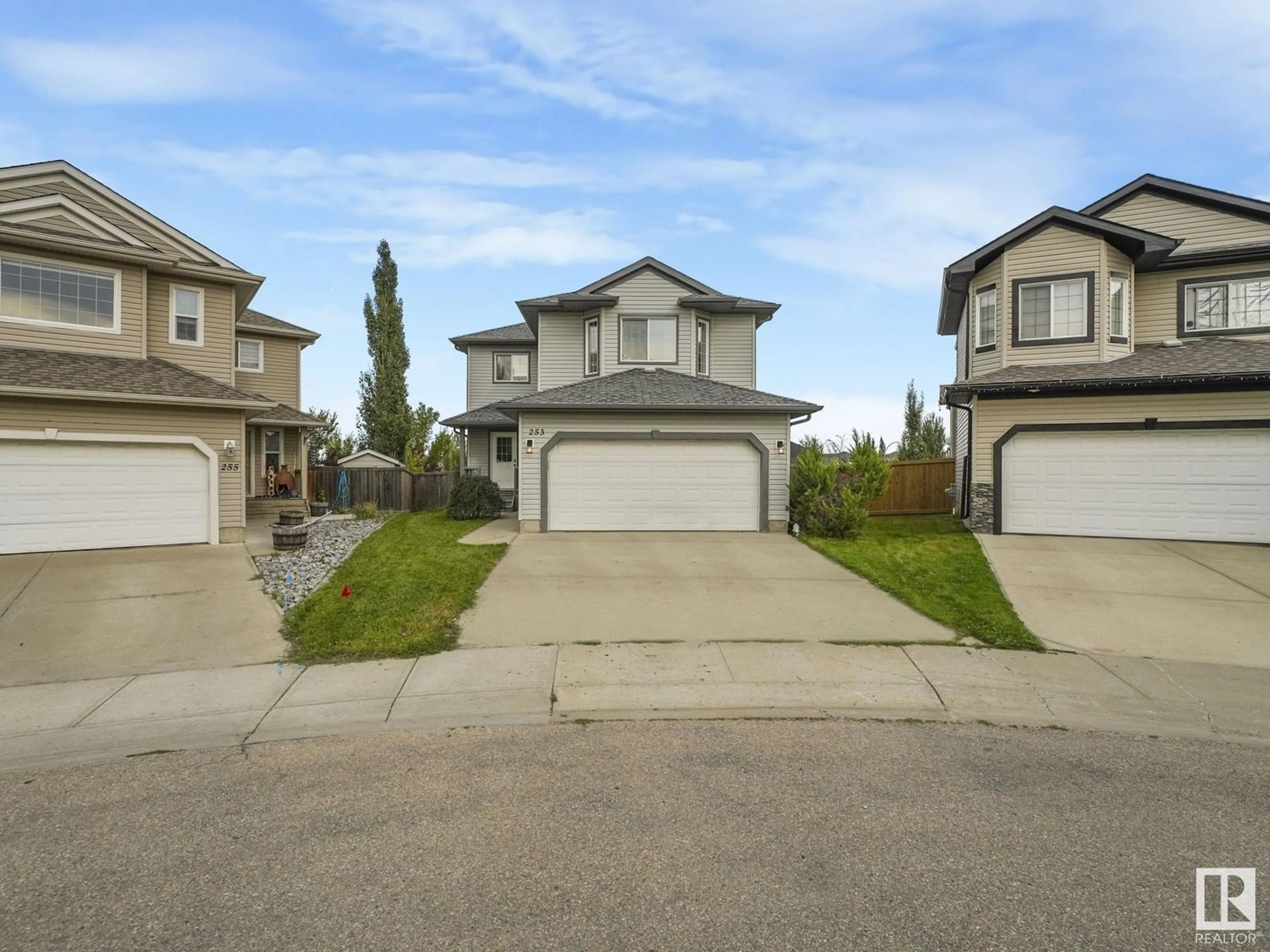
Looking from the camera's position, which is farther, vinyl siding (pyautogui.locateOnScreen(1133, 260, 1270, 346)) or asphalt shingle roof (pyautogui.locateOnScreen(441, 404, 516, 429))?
asphalt shingle roof (pyautogui.locateOnScreen(441, 404, 516, 429))

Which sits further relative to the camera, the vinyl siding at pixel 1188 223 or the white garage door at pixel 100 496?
the vinyl siding at pixel 1188 223

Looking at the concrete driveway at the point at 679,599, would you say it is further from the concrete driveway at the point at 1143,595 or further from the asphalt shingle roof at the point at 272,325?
the asphalt shingle roof at the point at 272,325

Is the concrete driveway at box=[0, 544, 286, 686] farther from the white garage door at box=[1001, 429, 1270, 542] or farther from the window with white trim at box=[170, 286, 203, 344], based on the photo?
the white garage door at box=[1001, 429, 1270, 542]

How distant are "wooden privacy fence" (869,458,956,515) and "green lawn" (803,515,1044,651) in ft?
9.81

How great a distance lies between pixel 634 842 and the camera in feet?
12.3

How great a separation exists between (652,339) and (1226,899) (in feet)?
56.3

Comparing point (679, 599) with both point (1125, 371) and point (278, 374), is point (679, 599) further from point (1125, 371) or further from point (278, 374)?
point (278, 374)

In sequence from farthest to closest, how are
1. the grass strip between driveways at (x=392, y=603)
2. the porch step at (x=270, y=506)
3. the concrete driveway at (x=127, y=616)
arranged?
the porch step at (x=270, y=506)
the grass strip between driveways at (x=392, y=603)
the concrete driveway at (x=127, y=616)

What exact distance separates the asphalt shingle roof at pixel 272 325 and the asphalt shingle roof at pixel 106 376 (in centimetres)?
777

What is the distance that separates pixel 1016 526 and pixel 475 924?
14.8 meters

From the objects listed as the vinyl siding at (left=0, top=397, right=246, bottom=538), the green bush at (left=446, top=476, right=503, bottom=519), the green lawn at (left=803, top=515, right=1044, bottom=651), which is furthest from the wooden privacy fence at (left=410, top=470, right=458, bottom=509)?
the green lawn at (left=803, top=515, right=1044, bottom=651)

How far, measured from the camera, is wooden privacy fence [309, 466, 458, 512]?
74.7 ft

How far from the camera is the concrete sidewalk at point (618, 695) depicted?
18.2ft

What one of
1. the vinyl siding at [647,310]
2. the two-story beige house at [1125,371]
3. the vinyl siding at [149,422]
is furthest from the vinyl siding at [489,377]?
the two-story beige house at [1125,371]
